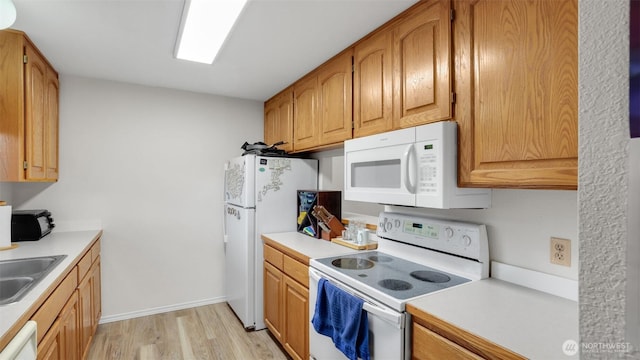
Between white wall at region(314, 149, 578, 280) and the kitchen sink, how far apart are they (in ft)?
7.31

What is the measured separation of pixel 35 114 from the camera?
2.14m

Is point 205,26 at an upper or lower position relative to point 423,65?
upper

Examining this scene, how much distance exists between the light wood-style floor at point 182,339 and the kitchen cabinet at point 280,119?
1716 mm

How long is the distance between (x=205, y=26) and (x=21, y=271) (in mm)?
1745

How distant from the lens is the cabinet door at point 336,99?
2.17 metres

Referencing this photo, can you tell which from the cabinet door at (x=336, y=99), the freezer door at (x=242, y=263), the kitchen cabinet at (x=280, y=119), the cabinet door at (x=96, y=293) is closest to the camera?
the cabinet door at (x=336, y=99)

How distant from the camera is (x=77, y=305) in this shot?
6.40 ft

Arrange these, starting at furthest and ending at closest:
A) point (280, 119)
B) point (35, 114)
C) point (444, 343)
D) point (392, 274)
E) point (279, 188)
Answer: point (280, 119) < point (279, 188) < point (35, 114) < point (392, 274) < point (444, 343)

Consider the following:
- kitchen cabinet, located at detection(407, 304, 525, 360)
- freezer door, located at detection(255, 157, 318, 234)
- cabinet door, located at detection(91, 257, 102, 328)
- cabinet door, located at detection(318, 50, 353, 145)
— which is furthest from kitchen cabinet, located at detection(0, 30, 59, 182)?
kitchen cabinet, located at detection(407, 304, 525, 360)

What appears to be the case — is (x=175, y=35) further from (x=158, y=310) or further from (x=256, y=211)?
(x=158, y=310)

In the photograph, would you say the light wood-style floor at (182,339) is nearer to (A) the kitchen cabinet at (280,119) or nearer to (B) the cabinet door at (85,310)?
(B) the cabinet door at (85,310)

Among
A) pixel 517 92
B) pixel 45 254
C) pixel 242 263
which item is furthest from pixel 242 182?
pixel 517 92

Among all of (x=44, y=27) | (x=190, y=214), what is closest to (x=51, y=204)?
(x=190, y=214)

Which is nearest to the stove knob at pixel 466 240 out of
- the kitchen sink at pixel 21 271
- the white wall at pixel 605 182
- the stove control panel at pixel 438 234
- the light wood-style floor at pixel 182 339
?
the stove control panel at pixel 438 234
